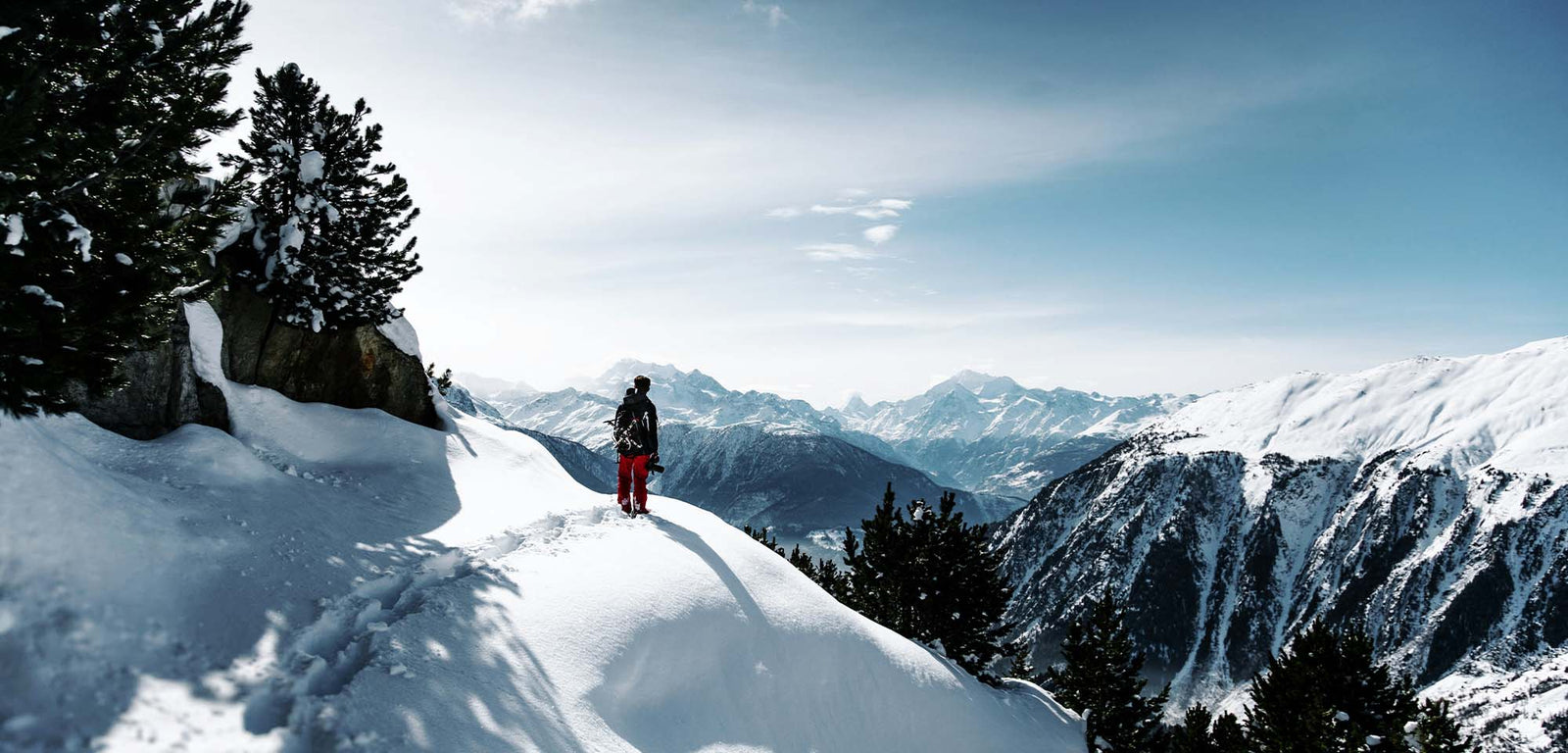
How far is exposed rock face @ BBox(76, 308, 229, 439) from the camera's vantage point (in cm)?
1195

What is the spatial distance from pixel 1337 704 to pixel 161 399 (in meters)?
40.9

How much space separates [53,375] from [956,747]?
14931 mm

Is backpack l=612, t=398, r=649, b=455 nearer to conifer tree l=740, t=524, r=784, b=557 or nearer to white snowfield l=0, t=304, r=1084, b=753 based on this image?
white snowfield l=0, t=304, r=1084, b=753

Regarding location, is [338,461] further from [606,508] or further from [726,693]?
[726,693]

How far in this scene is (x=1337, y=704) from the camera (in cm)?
2908

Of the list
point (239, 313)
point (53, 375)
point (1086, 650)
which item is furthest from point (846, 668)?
point (1086, 650)

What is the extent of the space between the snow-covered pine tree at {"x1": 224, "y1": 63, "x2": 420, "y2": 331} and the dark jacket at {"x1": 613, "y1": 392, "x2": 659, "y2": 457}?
9.61 m

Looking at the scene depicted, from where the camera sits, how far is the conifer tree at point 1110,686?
28.0m

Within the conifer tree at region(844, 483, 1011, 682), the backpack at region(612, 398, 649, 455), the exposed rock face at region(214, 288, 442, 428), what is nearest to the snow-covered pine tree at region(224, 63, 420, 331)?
the exposed rock face at region(214, 288, 442, 428)

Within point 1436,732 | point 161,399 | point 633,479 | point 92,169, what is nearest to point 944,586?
point 633,479

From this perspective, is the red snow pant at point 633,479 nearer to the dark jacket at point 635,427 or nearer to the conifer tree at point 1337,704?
the dark jacket at point 635,427

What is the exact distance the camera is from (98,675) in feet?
20.3

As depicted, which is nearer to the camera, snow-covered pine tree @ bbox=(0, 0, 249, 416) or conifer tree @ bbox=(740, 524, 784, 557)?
snow-covered pine tree @ bbox=(0, 0, 249, 416)

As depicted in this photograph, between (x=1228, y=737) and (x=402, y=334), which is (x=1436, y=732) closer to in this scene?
(x=1228, y=737)
